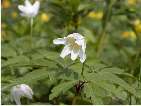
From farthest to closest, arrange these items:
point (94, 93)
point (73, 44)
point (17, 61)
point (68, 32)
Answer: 1. point (68, 32)
2. point (17, 61)
3. point (73, 44)
4. point (94, 93)

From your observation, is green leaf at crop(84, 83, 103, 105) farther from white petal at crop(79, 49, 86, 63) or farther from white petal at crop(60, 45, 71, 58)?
white petal at crop(60, 45, 71, 58)

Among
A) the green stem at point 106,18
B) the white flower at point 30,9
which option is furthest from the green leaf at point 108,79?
the green stem at point 106,18

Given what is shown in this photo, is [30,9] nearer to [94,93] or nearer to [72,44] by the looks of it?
[72,44]

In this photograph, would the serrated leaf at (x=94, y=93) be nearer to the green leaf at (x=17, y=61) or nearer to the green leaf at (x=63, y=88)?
the green leaf at (x=63, y=88)

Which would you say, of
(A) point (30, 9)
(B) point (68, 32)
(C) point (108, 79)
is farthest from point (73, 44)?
(B) point (68, 32)

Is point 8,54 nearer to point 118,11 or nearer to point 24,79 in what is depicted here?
point 24,79

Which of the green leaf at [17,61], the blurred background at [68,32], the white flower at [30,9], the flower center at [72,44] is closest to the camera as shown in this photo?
the flower center at [72,44]

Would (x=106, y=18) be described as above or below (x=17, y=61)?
above

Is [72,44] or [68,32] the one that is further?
[68,32]
